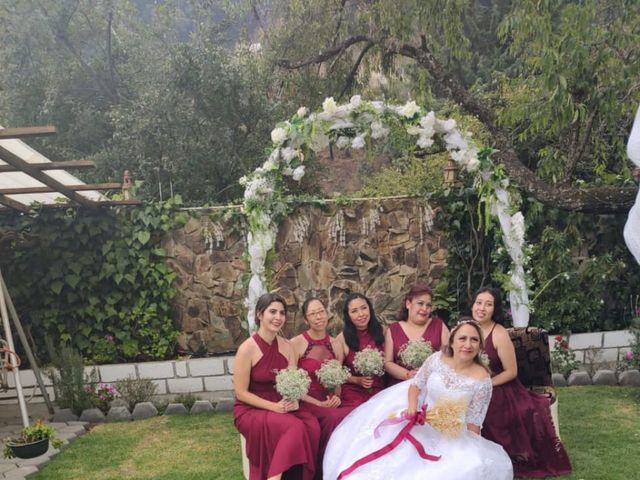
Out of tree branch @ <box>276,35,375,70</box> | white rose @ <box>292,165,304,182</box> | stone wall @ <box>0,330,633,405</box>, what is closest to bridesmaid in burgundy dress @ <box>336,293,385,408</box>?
white rose @ <box>292,165,304,182</box>

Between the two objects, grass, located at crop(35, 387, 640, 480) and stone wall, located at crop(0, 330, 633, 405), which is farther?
stone wall, located at crop(0, 330, 633, 405)

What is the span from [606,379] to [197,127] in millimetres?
7294

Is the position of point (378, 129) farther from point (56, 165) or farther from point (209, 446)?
point (209, 446)

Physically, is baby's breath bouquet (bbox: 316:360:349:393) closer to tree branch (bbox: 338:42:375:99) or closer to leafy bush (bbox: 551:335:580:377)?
leafy bush (bbox: 551:335:580:377)

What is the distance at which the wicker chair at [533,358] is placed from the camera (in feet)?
15.1

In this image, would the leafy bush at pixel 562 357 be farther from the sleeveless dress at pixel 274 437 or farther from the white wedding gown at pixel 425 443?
the sleeveless dress at pixel 274 437

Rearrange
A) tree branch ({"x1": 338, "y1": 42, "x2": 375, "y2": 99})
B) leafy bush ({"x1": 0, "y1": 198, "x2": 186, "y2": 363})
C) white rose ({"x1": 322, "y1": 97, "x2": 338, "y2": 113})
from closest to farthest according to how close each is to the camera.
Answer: white rose ({"x1": 322, "y1": 97, "x2": 338, "y2": 113}) → leafy bush ({"x1": 0, "y1": 198, "x2": 186, "y2": 363}) → tree branch ({"x1": 338, "y1": 42, "x2": 375, "y2": 99})

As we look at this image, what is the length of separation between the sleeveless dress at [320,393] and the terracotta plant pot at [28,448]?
Answer: 1.98 m

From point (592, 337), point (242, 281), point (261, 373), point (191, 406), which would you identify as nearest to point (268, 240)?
point (242, 281)

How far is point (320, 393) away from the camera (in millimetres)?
4453

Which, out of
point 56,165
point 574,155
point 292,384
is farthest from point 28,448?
point 574,155

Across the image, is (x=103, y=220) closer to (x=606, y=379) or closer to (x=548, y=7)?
(x=548, y=7)

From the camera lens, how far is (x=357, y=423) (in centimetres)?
393

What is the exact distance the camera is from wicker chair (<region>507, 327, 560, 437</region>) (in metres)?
4.60
